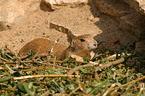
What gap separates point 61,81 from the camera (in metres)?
2.09

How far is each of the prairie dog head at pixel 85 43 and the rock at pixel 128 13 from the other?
880 mm

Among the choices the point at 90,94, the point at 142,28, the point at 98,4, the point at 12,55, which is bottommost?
the point at 90,94

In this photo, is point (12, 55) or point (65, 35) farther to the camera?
point (65, 35)

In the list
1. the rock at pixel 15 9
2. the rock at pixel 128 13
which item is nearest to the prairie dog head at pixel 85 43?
the rock at pixel 128 13

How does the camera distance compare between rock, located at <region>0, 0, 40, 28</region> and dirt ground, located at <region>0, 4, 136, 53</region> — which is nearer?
dirt ground, located at <region>0, 4, 136, 53</region>

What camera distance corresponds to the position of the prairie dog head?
320cm

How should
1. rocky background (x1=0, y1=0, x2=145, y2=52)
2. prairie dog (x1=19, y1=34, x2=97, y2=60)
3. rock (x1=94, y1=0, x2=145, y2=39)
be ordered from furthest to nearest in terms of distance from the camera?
rocky background (x1=0, y1=0, x2=145, y2=52) < prairie dog (x1=19, y1=34, x2=97, y2=60) < rock (x1=94, y1=0, x2=145, y2=39)

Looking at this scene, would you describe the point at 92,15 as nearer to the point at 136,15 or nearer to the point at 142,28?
the point at 136,15

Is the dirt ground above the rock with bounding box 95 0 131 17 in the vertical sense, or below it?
below

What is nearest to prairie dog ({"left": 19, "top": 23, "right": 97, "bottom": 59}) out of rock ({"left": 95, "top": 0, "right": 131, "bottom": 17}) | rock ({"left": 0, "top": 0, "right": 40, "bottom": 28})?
rock ({"left": 95, "top": 0, "right": 131, "bottom": 17})

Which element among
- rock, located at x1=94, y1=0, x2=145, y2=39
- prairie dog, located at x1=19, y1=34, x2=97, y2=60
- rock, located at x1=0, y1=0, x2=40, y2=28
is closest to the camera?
rock, located at x1=94, y1=0, x2=145, y2=39

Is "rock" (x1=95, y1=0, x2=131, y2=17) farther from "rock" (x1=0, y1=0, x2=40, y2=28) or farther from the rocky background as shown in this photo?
"rock" (x1=0, y1=0, x2=40, y2=28)

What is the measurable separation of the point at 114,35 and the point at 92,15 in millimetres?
1074

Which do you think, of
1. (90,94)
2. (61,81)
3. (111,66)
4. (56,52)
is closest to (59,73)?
(61,81)
